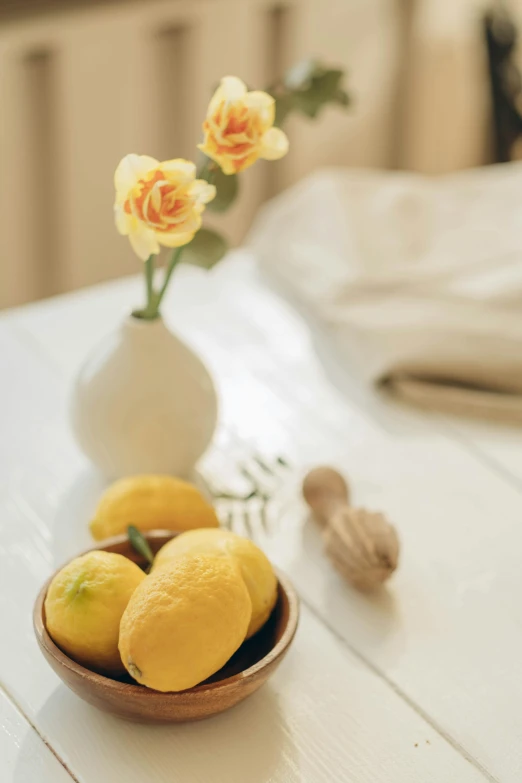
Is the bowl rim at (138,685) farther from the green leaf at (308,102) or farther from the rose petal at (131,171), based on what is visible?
the green leaf at (308,102)

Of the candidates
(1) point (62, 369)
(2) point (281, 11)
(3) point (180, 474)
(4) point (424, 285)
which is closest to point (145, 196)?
(3) point (180, 474)

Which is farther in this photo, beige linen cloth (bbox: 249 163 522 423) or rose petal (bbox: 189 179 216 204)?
beige linen cloth (bbox: 249 163 522 423)

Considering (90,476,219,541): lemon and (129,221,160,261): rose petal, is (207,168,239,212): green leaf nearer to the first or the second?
(129,221,160,261): rose petal

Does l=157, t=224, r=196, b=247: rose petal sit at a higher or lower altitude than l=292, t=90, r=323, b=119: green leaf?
lower

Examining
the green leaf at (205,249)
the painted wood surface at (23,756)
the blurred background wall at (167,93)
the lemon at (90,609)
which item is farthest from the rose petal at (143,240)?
the blurred background wall at (167,93)

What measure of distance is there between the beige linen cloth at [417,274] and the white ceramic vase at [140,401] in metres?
0.27

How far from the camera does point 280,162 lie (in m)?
2.02

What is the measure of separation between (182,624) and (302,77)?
20.6 inches

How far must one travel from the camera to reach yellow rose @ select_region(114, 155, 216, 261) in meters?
0.69

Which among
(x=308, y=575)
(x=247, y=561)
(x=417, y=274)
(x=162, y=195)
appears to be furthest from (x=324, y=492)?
(x=417, y=274)

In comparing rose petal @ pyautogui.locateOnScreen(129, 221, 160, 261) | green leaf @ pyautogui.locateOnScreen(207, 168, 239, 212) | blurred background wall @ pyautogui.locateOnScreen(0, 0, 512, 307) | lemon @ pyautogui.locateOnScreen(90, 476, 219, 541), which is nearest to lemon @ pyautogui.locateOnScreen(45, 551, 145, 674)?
lemon @ pyautogui.locateOnScreen(90, 476, 219, 541)

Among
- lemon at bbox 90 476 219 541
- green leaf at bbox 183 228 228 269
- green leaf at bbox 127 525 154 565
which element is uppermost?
Result: green leaf at bbox 183 228 228 269

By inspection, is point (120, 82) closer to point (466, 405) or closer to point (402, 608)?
point (466, 405)

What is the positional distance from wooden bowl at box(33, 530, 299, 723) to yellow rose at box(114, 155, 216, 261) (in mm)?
252
